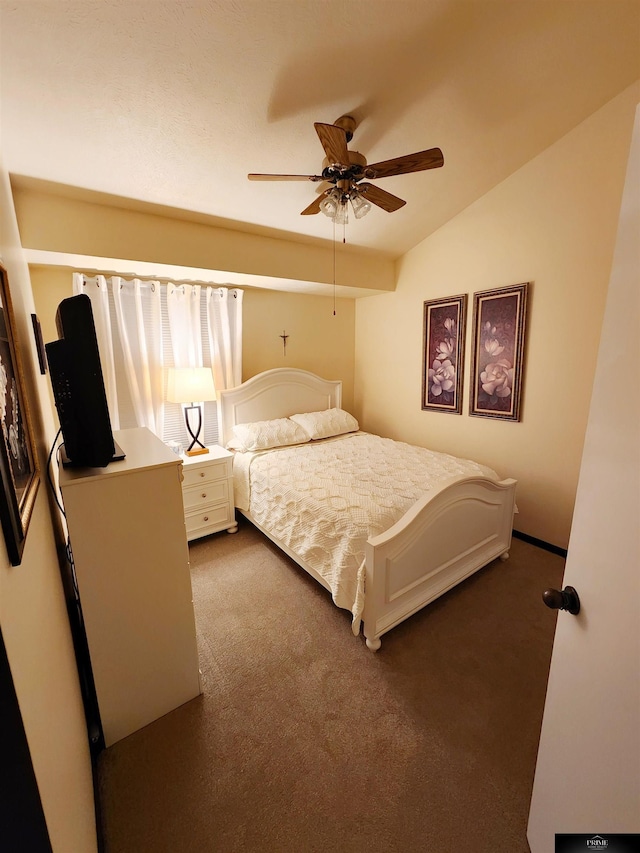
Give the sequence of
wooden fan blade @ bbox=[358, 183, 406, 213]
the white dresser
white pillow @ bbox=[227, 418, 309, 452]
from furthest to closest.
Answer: white pillow @ bbox=[227, 418, 309, 452] → wooden fan blade @ bbox=[358, 183, 406, 213] → the white dresser

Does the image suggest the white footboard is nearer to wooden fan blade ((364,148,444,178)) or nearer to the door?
the door

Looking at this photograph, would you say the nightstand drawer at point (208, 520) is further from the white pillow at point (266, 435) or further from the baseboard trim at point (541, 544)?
the baseboard trim at point (541, 544)

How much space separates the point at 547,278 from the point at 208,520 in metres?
3.23

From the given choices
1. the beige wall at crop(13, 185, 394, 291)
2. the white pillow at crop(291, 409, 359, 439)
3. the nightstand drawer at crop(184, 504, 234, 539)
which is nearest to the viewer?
the beige wall at crop(13, 185, 394, 291)

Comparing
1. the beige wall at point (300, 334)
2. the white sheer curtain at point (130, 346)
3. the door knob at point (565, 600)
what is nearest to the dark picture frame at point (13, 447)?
Answer: the door knob at point (565, 600)

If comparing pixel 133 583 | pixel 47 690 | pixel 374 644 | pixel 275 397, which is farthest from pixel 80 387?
pixel 275 397

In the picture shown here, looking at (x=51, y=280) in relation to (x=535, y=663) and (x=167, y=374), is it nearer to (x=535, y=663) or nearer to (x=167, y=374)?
(x=167, y=374)

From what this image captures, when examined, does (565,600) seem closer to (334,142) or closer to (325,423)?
(334,142)

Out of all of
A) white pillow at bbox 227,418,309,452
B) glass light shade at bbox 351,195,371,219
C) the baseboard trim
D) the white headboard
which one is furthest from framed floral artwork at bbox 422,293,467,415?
glass light shade at bbox 351,195,371,219

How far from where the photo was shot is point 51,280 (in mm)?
2568

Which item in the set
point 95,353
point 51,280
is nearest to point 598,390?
point 95,353

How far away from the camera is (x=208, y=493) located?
9.47ft

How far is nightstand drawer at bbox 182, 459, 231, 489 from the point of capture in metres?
2.75

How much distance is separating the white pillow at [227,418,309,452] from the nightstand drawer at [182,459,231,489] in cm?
26
